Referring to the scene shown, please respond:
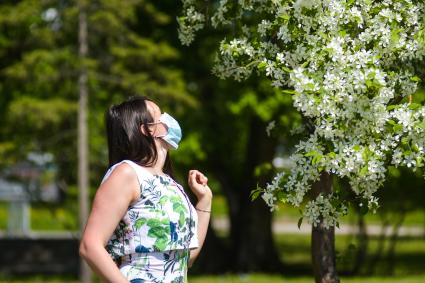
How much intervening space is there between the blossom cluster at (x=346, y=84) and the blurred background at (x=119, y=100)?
5724mm

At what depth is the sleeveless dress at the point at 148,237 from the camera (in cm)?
387

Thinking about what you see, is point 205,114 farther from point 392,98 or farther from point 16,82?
point 392,98

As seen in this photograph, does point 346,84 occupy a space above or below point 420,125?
above

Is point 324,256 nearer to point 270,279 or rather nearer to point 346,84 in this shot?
point 346,84

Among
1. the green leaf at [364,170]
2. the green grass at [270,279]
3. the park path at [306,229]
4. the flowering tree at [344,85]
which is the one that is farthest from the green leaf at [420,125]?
the park path at [306,229]

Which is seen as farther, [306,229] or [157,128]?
[306,229]

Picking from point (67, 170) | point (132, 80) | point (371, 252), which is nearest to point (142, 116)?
point (132, 80)

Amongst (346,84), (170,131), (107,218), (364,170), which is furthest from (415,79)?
(107,218)

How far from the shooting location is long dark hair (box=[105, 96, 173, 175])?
3.97 metres

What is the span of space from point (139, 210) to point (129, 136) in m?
0.30

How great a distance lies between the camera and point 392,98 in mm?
5074

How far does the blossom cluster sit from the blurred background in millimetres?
5724

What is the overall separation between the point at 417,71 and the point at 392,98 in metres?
0.73

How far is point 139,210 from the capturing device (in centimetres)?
388
